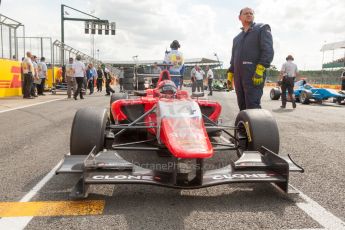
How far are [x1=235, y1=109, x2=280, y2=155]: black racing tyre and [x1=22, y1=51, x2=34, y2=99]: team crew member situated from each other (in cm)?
1112

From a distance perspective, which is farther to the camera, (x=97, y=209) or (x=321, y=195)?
(x=321, y=195)

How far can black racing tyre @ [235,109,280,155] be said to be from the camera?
12.1 ft

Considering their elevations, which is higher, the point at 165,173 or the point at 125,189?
the point at 165,173

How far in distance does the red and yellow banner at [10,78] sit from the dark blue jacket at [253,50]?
10.9 meters

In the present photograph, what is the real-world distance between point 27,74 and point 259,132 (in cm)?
1137

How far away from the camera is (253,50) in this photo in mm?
5086

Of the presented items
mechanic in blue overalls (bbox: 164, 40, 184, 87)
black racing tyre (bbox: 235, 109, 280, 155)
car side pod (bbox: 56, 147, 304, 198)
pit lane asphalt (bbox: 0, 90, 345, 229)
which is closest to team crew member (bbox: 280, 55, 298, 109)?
mechanic in blue overalls (bbox: 164, 40, 184, 87)

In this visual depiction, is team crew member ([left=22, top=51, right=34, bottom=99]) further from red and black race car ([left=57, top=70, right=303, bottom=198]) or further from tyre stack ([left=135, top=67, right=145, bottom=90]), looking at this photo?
red and black race car ([left=57, top=70, right=303, bottom=198])

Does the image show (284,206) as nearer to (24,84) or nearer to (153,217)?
(153,217)

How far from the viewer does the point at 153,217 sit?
2646mm

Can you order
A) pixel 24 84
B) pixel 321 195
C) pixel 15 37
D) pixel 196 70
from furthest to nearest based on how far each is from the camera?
pixel 196 70 < pixel 15 37 < pixel 24 84 < pixel 321 195

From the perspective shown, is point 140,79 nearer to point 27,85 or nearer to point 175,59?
point 175,59

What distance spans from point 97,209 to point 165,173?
0.60m

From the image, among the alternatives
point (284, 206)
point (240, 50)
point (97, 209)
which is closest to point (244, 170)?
point (284, 206)
